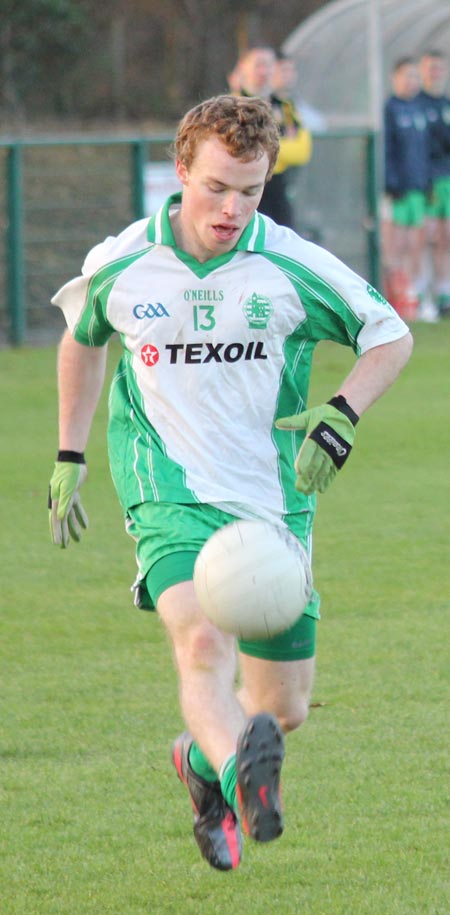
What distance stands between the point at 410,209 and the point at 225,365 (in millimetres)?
14356

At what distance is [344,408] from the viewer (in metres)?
4.56

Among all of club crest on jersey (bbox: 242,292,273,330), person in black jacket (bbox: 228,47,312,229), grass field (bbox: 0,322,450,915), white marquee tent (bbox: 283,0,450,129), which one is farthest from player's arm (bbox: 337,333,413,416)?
white marquee tent (bbox: 283,0,450,129)

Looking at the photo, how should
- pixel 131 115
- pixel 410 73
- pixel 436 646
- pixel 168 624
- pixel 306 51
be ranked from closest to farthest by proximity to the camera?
1. pixel 168 624
2. pixel 436 646
3. pixel 410 73
4. pixel 306 51
5. pixel 131 115

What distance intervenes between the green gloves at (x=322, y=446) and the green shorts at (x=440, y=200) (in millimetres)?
14748

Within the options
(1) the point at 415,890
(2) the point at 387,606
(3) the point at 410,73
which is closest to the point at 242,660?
(1) the point at 415,890

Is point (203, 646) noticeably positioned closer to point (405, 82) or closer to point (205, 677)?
point (205, 677)

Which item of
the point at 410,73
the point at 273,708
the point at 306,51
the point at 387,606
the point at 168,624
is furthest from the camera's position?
the point at 306,51

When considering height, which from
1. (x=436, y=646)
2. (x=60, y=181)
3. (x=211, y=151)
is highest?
(x=211, y=151)

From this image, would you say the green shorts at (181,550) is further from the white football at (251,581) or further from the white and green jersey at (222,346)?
the white football at (251,581)

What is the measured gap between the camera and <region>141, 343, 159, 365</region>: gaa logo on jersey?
4691 millimetres

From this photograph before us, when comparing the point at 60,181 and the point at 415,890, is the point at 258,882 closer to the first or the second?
the point at 415,890

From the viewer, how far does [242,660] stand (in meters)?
4.75

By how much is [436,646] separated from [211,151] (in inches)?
117

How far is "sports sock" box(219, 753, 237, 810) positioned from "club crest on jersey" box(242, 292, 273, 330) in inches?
48.0
